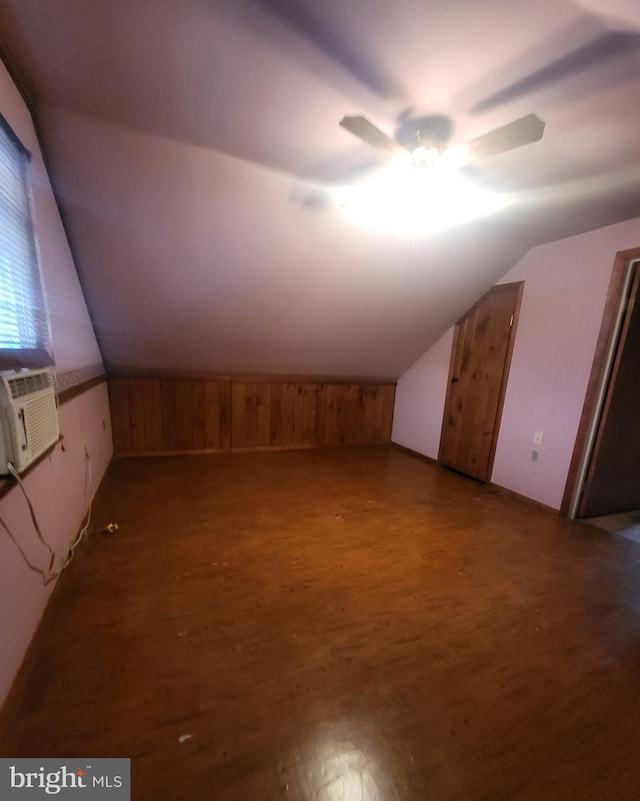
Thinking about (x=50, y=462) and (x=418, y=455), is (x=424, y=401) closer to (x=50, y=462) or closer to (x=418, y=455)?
(x=418, y=455)

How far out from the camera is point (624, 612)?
1637 millimetres

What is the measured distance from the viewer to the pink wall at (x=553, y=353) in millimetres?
2357

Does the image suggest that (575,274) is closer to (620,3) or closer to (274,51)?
(620,3)

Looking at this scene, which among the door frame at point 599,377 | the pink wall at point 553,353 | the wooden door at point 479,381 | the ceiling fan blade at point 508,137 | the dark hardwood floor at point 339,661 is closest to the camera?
the dark hardwood floor at point 339,661

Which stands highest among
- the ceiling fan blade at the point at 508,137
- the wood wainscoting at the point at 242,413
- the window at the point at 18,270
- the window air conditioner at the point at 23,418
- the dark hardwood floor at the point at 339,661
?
the ceiling fan blade at the point at 508,137

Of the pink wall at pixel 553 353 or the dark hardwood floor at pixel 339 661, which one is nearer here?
the dark hardwood floor at pixel 339 661

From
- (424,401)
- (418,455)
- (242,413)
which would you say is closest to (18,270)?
(242,413)

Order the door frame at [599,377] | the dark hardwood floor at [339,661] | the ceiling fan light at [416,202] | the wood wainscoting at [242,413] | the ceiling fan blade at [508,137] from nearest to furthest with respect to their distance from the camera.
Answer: the dark hardwood floor at [339,661], the ceiling fan blade at [508,137], the ceiling fan light at [416,202], the door frame at [599,377], the wood wainscoting at [242,413]

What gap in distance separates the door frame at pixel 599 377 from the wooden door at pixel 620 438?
0.11 ft

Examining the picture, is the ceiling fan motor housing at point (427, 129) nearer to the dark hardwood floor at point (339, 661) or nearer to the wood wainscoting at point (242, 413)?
the dark hardwood floor at point (339, 661)

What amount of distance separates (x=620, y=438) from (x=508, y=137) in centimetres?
251

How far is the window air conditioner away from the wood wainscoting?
222 cm

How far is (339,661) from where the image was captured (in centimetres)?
128

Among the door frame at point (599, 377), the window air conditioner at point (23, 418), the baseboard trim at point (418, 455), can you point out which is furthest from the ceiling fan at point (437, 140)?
the baseboard trim at point (418, 455)
